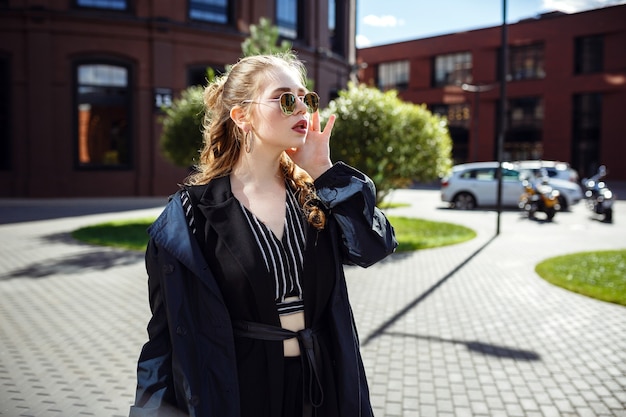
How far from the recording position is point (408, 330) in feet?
21.3

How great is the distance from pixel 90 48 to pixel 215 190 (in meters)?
25.2

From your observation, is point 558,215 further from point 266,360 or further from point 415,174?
point 266,360

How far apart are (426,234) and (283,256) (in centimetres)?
1281

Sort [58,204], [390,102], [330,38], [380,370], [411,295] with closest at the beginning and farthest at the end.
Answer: [380,370] < [411,295] < [390,102] < [58,204] < [330,38]

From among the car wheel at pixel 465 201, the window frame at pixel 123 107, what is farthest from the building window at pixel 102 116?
the car wheel at pixel 465 201

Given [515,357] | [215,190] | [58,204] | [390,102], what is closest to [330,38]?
[58,204]

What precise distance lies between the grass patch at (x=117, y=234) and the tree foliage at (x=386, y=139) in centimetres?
487

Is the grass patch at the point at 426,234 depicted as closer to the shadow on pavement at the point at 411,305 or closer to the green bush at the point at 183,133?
the shadow on pavement at the point at 411,305

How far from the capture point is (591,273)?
9477 mm

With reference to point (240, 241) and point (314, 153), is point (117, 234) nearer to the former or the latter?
point (314, 153)

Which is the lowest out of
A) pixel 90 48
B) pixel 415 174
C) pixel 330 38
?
pixel 415 174

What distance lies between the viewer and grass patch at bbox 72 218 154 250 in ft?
41.6

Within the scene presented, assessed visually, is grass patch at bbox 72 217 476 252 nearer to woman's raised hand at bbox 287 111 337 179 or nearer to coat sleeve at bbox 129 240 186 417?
woman's raised hand at bbox 287 111 337 179

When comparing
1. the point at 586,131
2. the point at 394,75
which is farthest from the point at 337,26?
the point at 394,75
